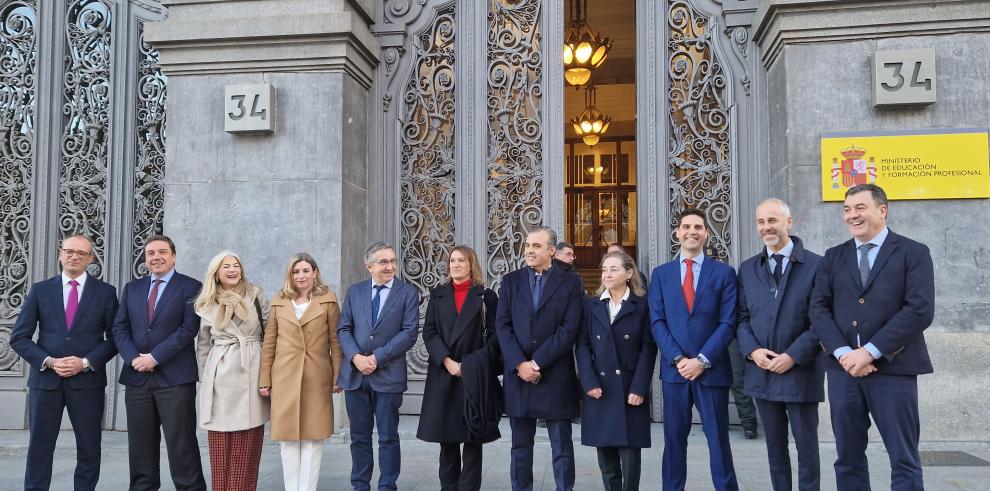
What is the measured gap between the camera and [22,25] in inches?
356

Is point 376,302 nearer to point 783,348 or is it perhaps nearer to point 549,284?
point 549,284

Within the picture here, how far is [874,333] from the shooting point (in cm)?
444

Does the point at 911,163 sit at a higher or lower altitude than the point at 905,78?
lower

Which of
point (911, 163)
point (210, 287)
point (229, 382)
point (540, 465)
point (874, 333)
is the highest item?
point (911, 163)

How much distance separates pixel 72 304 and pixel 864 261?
17.0ft

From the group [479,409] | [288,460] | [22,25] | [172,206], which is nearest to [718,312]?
[479,409]

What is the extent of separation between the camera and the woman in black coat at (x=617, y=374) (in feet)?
16.9

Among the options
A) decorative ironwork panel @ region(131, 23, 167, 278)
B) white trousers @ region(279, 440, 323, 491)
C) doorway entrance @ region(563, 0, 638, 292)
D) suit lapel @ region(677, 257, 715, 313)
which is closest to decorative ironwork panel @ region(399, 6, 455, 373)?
decorative ironwork panel @ region(131, 23, 167, 278)

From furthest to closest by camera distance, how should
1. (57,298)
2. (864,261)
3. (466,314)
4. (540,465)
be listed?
(540,465)
(57,298)
(466,314)
(864,261)

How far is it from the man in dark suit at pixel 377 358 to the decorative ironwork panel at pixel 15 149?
521 cm

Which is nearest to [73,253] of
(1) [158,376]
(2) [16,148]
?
(1) [158,376]

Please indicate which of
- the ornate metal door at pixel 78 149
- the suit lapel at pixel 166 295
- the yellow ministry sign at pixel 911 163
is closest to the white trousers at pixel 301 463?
the suit lapel at pixel 166 295

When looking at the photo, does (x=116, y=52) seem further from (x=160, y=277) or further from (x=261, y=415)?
(x=261, y=415)

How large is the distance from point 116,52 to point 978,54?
27.9 ft
